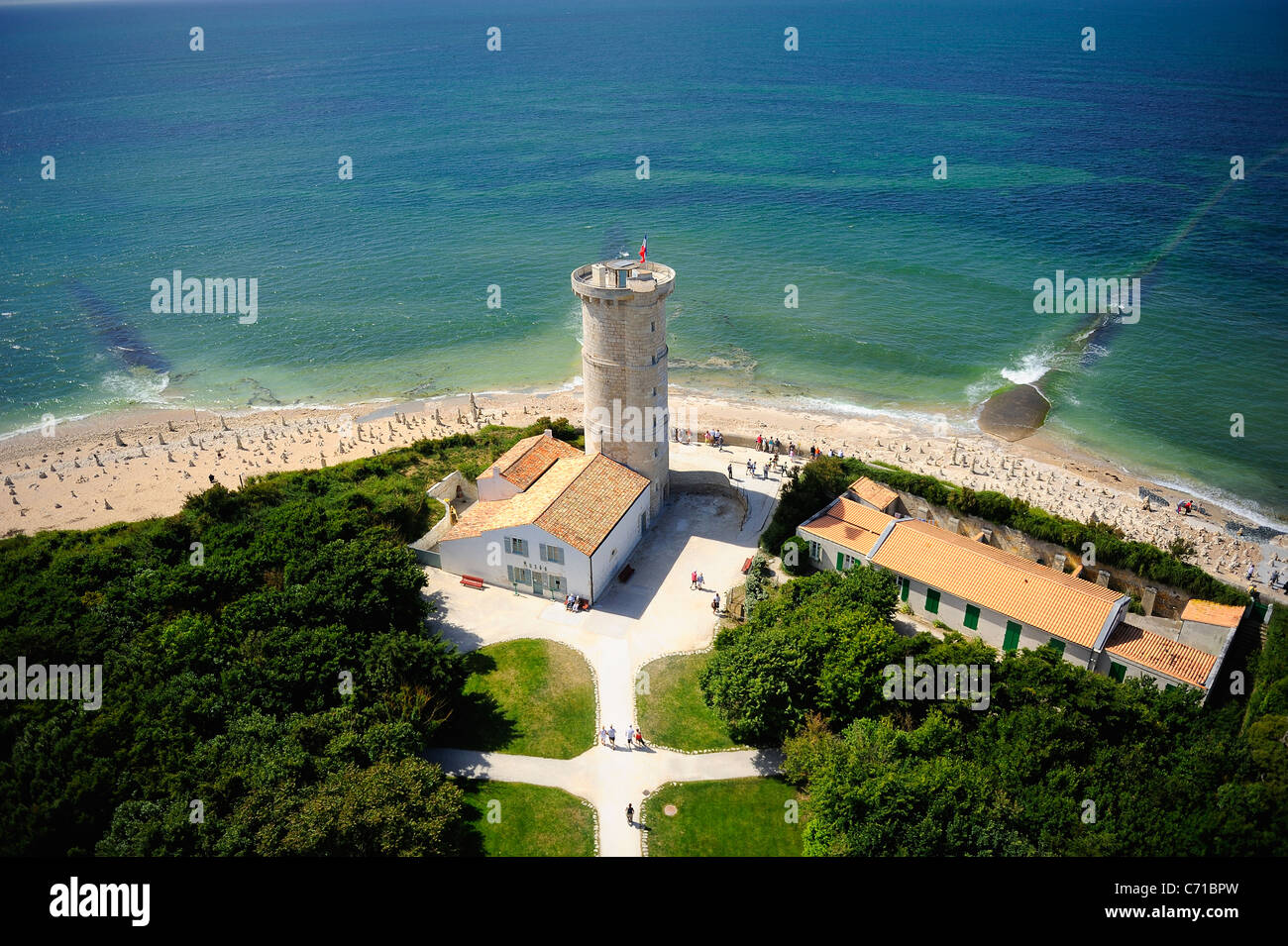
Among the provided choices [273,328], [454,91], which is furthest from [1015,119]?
[273,328]

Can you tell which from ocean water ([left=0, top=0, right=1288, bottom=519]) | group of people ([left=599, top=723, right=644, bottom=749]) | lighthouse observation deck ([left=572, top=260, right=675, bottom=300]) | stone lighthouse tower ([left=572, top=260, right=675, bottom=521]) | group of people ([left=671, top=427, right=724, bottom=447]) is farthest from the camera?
ocean water ([left=0, top=0, right=1288, bottom=519])

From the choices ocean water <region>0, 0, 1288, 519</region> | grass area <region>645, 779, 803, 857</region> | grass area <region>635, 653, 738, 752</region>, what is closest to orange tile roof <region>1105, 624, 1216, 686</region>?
grass area <region>645, 779, 803, 857</region>

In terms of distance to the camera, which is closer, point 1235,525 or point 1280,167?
point 1235,525

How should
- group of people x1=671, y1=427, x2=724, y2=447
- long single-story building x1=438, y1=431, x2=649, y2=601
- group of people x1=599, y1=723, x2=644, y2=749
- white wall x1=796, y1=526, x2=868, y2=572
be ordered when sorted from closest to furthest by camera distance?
1. group of people x1=599, y1=723, x2=644, y2=749
2. long single-story building x1=438, y1=431, x2=649, y2=601
3. white wall x1=796, y1=526, x2=868, y2=572
4. group of people x1=671, y1=427, x2=724, y2=447

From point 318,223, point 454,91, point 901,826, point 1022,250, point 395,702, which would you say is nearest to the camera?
point 901,826

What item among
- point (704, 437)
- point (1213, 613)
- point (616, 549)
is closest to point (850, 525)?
point (616, 549)

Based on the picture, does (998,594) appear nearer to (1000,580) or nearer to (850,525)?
(1000,580)

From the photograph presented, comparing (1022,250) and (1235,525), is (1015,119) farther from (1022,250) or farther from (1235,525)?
(1235,525)

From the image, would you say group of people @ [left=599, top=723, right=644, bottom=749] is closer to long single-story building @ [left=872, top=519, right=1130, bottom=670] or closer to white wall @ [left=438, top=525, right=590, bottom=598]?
white wall @ [left=438, top=525, right=590, bottom=598]

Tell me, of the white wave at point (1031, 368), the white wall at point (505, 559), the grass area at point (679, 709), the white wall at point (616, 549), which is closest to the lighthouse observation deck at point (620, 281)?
the white wall at point (616, 549)
